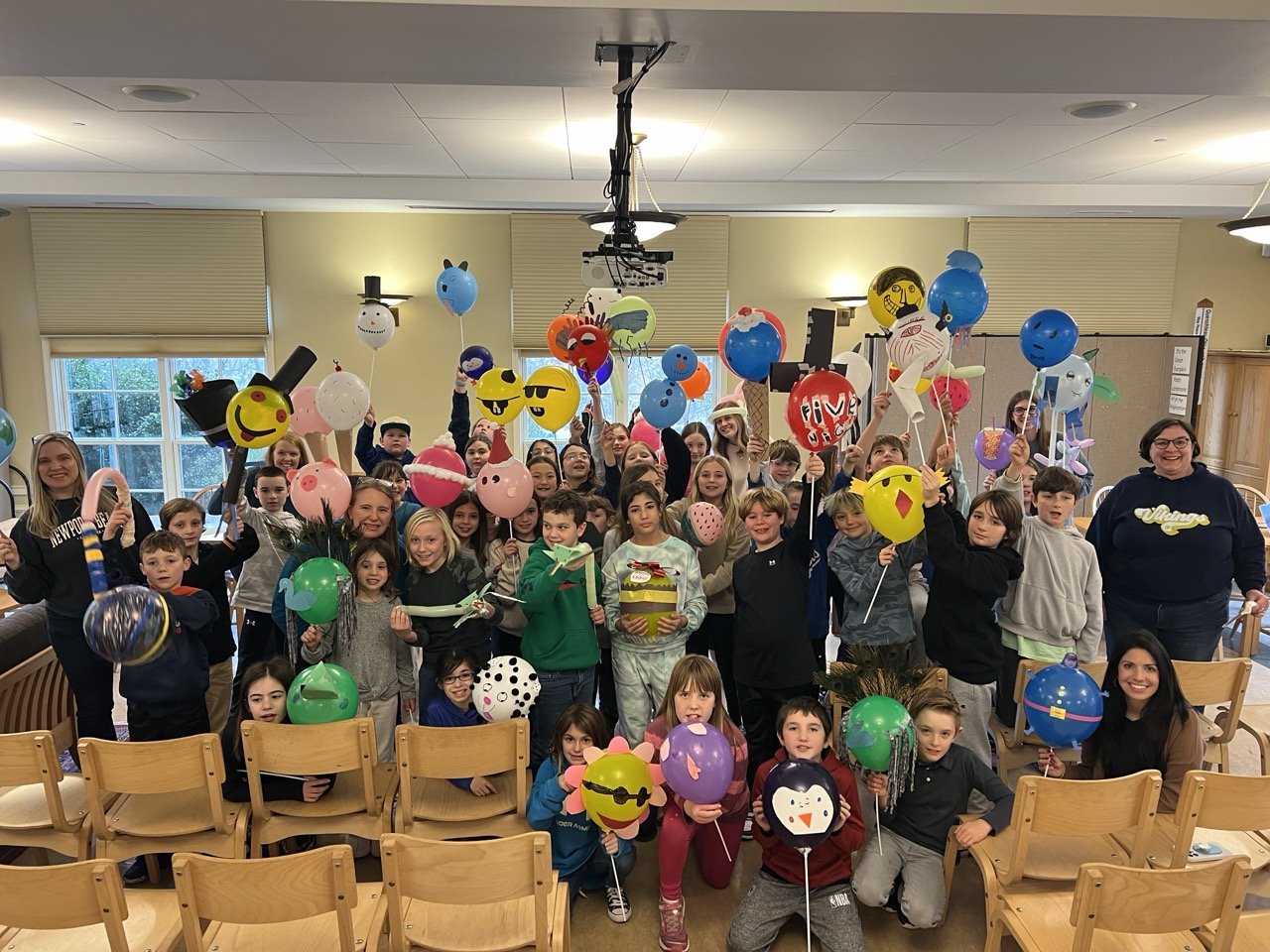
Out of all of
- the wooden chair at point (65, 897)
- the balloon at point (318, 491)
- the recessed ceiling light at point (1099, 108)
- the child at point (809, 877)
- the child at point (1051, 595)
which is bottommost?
the child at point (809, 877)

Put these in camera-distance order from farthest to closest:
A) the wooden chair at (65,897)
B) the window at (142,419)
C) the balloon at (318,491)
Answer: the window at (142,419) < the balloon at (318,491) < the wooden chair at (65,897)

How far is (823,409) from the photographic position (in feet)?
9.89

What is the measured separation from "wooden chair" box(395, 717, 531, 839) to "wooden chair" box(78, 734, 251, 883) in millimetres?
496

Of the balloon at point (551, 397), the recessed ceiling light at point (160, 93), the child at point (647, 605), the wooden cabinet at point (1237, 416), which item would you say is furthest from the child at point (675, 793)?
the wooden cabinet at point (1237, 416)

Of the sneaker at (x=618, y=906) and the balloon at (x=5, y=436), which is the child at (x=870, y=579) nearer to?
the sneaker at (x=618, y=906)

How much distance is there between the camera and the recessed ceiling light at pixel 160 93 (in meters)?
3.58

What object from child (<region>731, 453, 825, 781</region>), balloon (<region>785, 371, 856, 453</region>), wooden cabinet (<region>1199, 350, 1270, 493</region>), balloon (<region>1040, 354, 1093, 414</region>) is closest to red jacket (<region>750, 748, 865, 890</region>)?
child (<region>731, 453, 825, 781</region>)

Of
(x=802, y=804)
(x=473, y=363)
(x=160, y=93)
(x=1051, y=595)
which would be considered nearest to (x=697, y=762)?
(x=802, y=804)

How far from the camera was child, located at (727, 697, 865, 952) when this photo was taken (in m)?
2.46

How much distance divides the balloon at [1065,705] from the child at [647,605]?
3.64 feet

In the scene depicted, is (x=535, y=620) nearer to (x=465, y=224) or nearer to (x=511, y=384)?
(x=511, y=384)

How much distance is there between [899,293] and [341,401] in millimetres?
2335

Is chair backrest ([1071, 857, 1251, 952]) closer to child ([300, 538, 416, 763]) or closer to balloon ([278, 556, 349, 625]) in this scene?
child ([300, 538, 416, 763])

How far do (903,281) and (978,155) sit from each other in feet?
7.47
